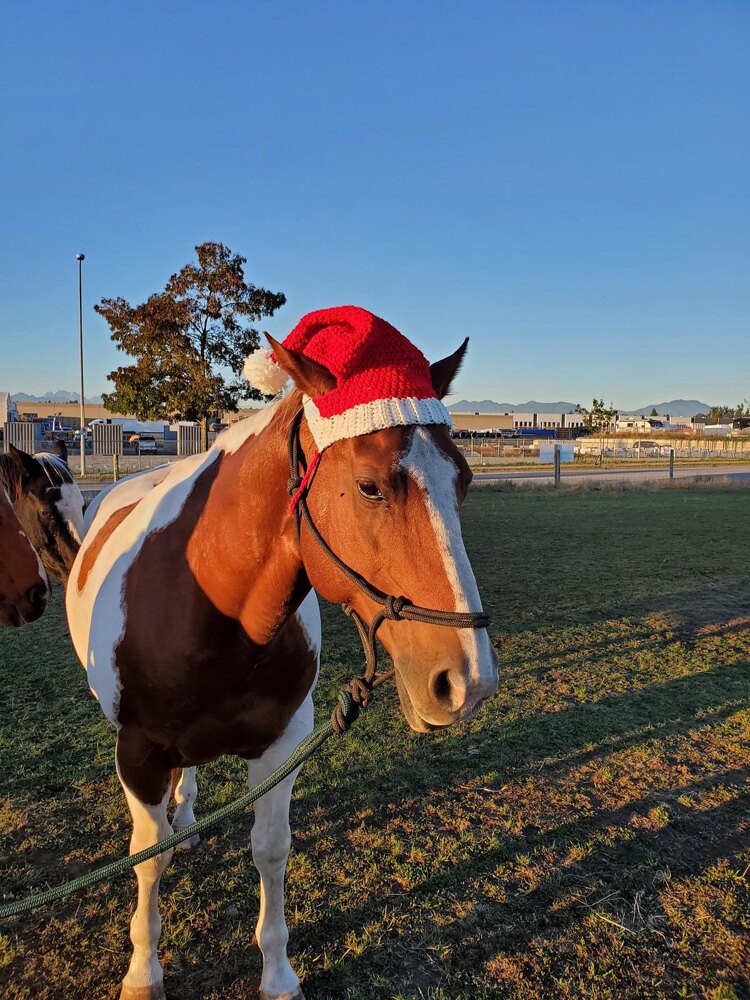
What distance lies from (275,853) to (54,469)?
4126 mm

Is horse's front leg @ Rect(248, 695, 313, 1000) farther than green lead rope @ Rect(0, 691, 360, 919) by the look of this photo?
Yes

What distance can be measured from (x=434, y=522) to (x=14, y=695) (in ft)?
15.5

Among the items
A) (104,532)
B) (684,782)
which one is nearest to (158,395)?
(104,532)

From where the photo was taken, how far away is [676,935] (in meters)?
2.48

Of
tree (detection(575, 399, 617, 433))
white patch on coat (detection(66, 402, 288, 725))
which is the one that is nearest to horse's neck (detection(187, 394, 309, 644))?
white patch on coat (detection(66, 402, 288, 725))

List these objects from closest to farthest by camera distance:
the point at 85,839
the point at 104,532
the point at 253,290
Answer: the point at 104,532 < the point at 85,839 < the point at 253,290

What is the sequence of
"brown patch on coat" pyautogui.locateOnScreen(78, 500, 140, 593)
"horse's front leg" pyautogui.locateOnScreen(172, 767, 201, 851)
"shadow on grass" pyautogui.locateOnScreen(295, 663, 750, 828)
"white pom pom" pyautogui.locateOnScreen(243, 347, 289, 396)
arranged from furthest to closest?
"shadow on grass" pyautogui.locateOnScreen(295, 663, 750, 828) < "horse's front leg" pyautogui.locateOnScreen(172, 767, 201, 851) < "brown patch on coat" pyautogui.locateOnScreen(78, 500, 140, 593) < "white pom pom" pyautogui.locateOnScreen(243, 347, 289, 396)

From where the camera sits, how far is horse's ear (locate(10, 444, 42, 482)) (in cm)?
488

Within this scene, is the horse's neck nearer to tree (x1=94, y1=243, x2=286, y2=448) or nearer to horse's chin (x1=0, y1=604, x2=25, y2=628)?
horse's chin (x1=0, y1=604, x2=25, y2=628)

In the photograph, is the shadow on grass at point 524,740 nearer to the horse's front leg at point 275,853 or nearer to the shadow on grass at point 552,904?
the shadow on grass at point 552,904

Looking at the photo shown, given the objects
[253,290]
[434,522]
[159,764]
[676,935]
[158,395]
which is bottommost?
[676,935]

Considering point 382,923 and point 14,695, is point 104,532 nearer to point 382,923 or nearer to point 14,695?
point 382,923

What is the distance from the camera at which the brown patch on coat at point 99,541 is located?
2.59m

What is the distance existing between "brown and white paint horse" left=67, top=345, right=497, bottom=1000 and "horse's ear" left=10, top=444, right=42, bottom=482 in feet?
9.45
